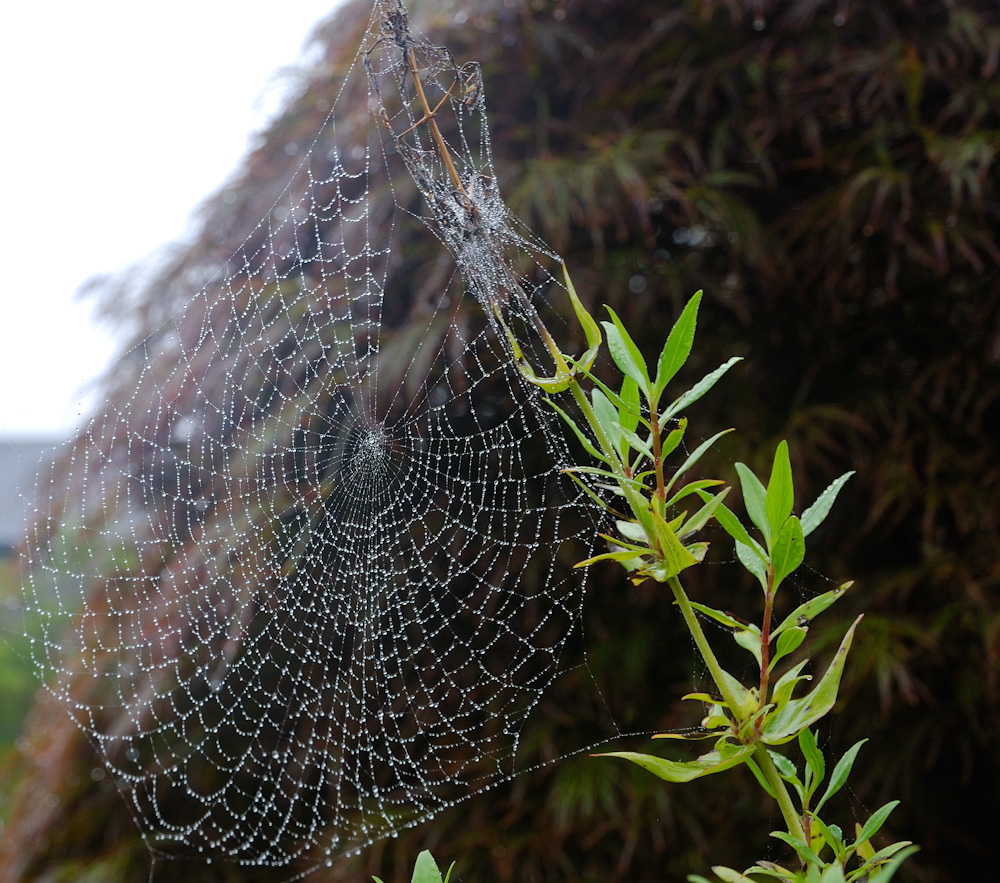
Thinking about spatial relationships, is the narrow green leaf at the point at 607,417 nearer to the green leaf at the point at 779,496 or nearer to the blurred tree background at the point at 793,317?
the green leaf at the point at 779,496

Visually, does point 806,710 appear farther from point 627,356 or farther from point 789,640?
point 627,356

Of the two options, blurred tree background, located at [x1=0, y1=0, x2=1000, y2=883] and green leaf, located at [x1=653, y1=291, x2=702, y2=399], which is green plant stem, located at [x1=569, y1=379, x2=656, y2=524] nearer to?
green leaf, located at [x1=653, y1=291, x2=702, y2=399]

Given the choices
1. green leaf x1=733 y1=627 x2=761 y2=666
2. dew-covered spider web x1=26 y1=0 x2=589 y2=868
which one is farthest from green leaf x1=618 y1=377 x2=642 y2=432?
dew-covered spider web x1=26 y1=0 x2=589 y2=868

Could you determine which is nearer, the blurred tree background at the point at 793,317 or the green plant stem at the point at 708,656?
the green plant stem at the point at 708,656

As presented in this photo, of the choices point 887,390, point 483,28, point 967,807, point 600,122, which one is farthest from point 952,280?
point 483,28

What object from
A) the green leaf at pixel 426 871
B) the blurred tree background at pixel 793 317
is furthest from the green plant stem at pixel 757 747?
the blurred tree background at pixel 793 317
